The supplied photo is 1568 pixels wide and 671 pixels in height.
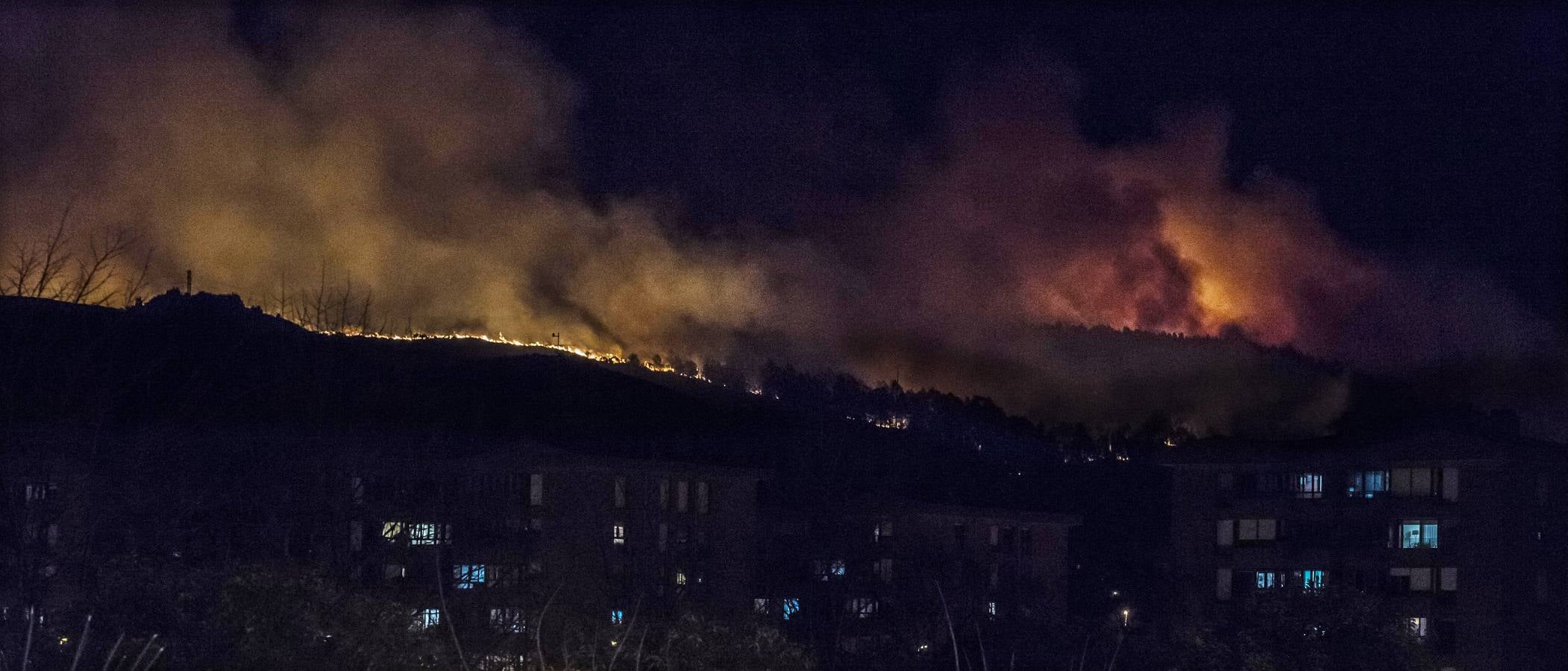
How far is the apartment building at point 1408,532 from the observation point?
40.3m

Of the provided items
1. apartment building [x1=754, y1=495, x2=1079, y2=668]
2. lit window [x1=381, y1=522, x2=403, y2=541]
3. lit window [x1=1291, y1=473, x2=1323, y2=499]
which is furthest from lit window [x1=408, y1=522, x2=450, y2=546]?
lit window [x1=1291, y1=473, x2=1323, y2=499]

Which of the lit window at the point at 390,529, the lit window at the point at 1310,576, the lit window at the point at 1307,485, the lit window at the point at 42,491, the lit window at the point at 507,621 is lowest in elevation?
the lit window at the point at 507,621

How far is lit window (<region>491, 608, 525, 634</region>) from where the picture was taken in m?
23.8

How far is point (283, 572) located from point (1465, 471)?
3335 centimetres

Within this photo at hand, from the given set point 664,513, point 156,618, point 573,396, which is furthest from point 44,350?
point 573,396

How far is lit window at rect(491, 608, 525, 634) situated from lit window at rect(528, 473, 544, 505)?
6221 mm

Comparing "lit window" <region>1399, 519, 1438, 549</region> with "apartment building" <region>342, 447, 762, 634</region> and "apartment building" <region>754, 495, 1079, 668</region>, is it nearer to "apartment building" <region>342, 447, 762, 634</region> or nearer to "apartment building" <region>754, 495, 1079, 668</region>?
"apartment building" <region>754, 495, 1079, 668</region>

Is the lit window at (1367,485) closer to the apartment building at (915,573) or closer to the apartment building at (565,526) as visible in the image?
the apartment building at (915,573)

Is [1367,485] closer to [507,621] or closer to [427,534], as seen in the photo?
[427,534]

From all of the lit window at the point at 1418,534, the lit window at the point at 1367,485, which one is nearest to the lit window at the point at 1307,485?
the lit window at the point at 1367,485

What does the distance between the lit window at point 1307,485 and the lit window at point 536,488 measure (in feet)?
66.1

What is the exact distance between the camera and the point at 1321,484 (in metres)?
42.7

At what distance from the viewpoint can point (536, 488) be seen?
3934 centimetres

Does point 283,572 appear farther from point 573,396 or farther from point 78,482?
point 573,396
